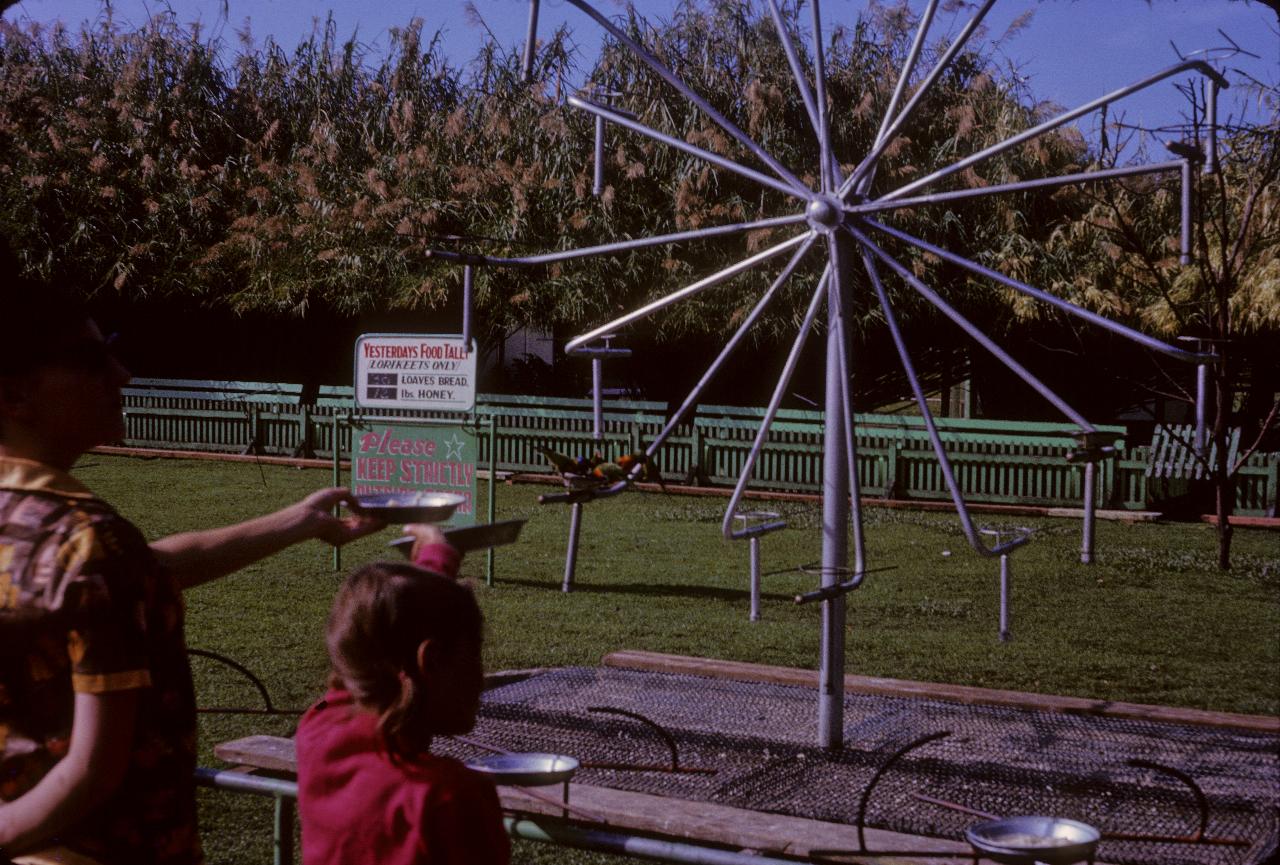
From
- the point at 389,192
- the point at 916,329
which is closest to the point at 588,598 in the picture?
the point at 916,329

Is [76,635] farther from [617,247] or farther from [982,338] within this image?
[617,247]

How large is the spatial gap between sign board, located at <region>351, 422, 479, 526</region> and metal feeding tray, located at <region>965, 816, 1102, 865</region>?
6838 mm

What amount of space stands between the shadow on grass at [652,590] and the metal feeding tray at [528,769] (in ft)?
21.3

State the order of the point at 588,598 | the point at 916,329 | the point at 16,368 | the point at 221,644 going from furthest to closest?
the point at 916,329, the point at 588,598, the point at 221,644, the point at 16,368

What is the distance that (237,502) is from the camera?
1435cm

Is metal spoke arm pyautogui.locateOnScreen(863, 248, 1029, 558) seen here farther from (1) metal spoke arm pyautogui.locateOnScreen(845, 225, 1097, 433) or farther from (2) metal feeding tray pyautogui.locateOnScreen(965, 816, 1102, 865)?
(2) metal feeding tray pyautogui.locateOnScreen(965, 816, 1102, 865)

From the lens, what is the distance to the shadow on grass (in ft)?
31.3

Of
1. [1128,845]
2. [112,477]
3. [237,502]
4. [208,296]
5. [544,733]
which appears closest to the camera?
[1128,845]

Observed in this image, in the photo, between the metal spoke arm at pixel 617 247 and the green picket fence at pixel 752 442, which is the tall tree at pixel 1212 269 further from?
the metal spoke arm at pixel 617 247

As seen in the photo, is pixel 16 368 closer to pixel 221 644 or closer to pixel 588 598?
pixel 221 644

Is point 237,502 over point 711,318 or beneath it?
beneath

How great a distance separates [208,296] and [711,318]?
917 cm

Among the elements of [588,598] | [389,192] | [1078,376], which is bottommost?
[588,598]

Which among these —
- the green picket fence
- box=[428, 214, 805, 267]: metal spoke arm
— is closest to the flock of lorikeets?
box=[428, 214, 805, 267]: metal spoke arm
